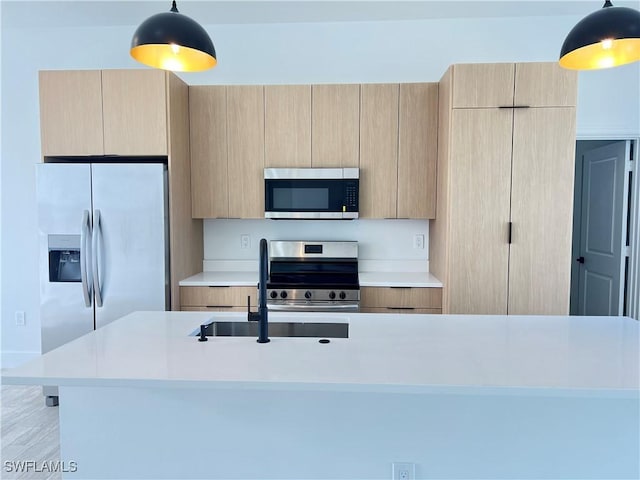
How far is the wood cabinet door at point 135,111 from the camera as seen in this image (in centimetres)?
286

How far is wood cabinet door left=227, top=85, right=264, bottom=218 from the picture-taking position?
3201 millimetres

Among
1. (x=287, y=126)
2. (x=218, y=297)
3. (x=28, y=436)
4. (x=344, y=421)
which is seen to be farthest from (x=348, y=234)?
(x=28, y=436)

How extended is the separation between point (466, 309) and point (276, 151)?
1.89 m

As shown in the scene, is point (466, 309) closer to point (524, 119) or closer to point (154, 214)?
point (524, 119)

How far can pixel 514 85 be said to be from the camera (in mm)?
2705

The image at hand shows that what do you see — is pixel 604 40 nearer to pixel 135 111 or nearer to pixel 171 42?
pixel 171 42

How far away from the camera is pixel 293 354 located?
140cm

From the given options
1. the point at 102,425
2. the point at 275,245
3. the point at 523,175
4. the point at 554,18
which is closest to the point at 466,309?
the point at 523,175

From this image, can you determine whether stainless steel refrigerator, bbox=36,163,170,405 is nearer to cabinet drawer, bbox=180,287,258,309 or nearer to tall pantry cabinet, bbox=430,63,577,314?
cabinet drawer, bbox=180,287,258,309

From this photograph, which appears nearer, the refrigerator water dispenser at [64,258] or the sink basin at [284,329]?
the sink basin at [284,329]

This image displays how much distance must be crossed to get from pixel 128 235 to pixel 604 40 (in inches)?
112

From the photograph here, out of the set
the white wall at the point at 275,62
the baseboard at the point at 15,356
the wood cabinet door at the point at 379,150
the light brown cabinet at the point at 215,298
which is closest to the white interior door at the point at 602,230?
the white wall at the point at 275,62

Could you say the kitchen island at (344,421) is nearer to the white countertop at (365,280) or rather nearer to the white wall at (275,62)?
the white countertop at (365,280)

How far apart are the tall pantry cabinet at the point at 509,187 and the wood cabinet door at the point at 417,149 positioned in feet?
1.03
